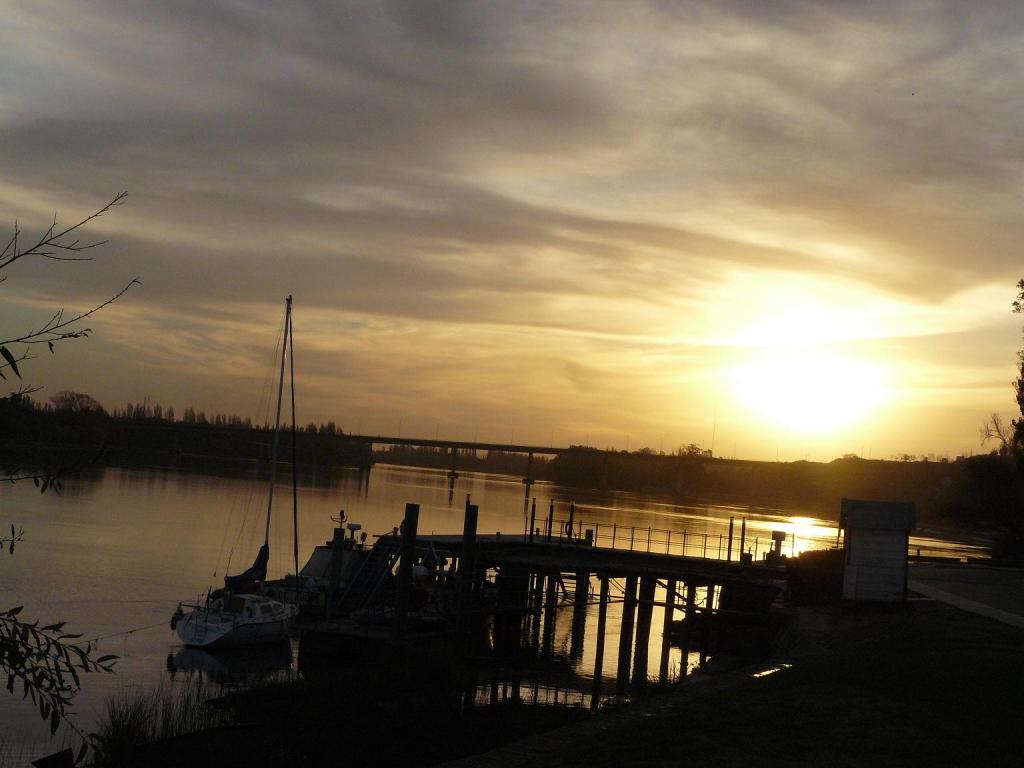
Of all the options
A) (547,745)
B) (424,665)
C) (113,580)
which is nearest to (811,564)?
(424,665)

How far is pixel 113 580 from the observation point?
55.6 meters

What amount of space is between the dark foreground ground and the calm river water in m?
15.6

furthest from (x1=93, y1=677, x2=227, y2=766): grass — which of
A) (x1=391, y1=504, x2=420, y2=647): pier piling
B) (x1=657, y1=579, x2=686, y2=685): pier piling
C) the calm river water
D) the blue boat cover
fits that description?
(x1=657, y1=579, x2=686, y2=685): pier piling

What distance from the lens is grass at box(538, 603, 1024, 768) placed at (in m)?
15.5

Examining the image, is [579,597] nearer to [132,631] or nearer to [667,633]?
[667,633]

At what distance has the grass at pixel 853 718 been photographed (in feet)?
51.0

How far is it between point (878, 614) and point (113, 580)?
40.0m

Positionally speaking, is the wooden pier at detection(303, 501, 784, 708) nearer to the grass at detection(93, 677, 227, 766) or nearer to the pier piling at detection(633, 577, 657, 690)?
the pier piling at detection(633, 577, 657, 690)

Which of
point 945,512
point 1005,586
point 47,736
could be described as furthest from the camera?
point 945,512

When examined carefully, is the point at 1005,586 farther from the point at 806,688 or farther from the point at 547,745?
the point at 547,745

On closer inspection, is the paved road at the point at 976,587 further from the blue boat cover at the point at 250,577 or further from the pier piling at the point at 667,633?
the blue boat cover at the point at 250,577

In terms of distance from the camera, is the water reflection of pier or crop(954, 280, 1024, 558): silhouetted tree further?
crop(954, 280, 1024, 558): silhouetted tree

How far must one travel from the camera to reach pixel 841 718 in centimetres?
1775

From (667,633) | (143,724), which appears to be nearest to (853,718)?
(143,724)
